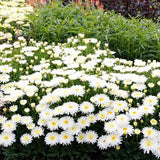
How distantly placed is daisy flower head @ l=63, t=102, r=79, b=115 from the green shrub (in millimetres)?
1988

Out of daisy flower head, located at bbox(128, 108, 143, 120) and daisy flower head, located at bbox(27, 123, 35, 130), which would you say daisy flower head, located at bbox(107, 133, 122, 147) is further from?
daisy flower head, located at bbox(27, 123, 35, 130)

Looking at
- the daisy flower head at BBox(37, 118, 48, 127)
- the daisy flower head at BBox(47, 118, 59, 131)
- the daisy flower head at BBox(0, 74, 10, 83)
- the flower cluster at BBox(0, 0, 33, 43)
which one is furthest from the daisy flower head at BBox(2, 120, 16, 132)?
the flower cluster at BBox(0, 0, 33, 43)

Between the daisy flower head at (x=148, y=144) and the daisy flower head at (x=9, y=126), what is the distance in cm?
121

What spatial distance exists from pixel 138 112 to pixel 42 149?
1.01 metres

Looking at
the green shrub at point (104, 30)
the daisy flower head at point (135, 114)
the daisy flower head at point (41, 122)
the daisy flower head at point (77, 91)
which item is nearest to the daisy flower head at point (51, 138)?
the daisy flower head at point (41, 122)

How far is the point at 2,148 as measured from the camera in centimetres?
258

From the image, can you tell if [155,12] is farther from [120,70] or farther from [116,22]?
[120,70]

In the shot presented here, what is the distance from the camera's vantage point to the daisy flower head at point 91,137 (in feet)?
7.70

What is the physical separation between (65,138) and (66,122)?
148 mm

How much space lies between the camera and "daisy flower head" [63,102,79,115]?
2.40m

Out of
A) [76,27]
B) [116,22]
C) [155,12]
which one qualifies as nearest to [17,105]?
[76,27]

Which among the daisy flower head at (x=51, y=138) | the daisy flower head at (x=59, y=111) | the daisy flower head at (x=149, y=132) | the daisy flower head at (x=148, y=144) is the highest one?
the daisy flower head at (x=59, y=111)

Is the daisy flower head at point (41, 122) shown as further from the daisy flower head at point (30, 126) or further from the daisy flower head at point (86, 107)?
the daisy flower head at point (86, 107)

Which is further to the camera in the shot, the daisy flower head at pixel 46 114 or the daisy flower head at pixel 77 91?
the daisy flower head at pixel 77 91
